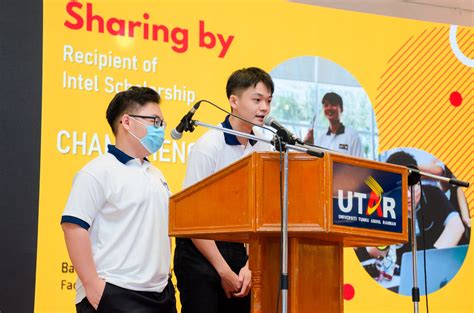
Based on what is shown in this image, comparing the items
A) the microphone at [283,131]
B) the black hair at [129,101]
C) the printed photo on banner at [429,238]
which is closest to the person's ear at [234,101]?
the black hair at [129,101]

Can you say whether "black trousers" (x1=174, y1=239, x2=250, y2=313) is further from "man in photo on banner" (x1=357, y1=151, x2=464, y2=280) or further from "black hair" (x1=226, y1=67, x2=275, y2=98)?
"man in photo on banner" (x1=357, y1=151, x2=464, y2=280)

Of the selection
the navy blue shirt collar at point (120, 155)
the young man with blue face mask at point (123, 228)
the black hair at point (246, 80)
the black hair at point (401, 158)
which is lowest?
the young man with blue face mask at point (123, 228)

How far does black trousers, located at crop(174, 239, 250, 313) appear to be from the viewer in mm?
3248

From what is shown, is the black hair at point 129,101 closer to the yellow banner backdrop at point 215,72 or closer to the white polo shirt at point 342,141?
the yellow banner backdrop at point 215,72

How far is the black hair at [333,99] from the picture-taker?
5000mm

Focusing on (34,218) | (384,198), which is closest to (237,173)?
(384,198)

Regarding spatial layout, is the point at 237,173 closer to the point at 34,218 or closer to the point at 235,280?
the point at 235,280

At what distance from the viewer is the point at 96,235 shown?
2.98 meters

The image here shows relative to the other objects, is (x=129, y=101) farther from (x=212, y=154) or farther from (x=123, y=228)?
(x=123, y=228)

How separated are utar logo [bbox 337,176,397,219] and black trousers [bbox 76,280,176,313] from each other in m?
0.94

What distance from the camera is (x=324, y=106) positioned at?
4.98m

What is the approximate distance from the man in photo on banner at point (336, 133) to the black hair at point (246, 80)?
1452 mm

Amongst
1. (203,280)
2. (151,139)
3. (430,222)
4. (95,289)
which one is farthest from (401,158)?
(95,289)

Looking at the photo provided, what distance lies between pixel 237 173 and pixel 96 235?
2.49 feet
